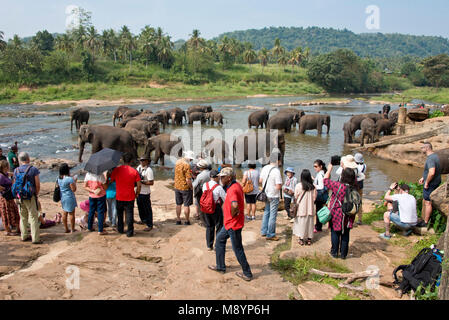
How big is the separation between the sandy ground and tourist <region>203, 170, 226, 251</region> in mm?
359

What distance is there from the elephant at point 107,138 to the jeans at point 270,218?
29.7 feet

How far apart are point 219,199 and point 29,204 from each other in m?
3.64

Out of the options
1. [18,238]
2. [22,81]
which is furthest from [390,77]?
[18,238]

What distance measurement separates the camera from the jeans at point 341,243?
266 inches

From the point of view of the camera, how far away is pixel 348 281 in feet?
19.1

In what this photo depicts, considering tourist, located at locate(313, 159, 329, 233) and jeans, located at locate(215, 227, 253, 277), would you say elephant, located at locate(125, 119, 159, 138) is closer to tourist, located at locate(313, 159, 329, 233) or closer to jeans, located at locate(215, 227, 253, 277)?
tourist, located at locate(313, 159, 329, 233)

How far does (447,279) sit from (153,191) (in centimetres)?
910

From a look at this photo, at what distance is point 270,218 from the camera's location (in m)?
7.84

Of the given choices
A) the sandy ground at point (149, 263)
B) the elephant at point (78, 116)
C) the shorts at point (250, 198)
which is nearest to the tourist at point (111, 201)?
the sandy ground at point (149, 263)

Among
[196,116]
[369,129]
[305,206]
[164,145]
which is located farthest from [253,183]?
[196,116]

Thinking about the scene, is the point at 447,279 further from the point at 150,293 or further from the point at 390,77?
the point at 390,77

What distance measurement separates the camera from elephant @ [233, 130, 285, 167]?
624 inches

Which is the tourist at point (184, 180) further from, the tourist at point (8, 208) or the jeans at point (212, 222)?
the tourist at point (8, 208)

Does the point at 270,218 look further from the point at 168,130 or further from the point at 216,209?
the point at 168,130
